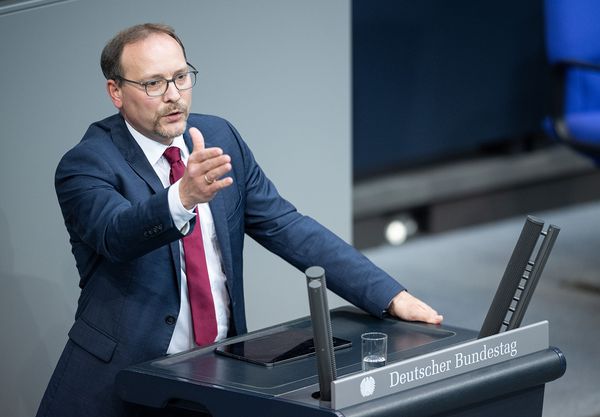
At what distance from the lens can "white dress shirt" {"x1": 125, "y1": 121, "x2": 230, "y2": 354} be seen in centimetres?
279

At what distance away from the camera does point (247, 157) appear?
2980 millimetres

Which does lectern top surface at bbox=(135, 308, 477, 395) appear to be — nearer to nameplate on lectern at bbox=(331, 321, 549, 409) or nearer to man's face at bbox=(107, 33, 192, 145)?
nameplate on lectern at bbox=(331, 321, 549, 409)

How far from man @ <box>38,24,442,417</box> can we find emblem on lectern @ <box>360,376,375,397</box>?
1.75 ft

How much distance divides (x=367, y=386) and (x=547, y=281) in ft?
11.0

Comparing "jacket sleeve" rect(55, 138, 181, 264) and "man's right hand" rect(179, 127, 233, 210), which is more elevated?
"man's right hand" rect(179, 127, 233, 210)

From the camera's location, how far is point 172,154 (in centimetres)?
279

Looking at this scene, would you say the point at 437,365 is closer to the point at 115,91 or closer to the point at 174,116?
the point at 174,116

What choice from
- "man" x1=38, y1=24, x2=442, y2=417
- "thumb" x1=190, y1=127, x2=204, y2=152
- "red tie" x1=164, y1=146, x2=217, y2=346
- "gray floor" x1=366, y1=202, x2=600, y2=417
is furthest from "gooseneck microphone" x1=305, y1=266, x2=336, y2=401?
"gray floor" x1=366, y1=202, x2=600, y2=417

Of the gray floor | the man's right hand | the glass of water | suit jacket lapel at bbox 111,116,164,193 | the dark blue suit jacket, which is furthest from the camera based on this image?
the gray floor

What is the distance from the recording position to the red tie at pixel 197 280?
2.79 meters

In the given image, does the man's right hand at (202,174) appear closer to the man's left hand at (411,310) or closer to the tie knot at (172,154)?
the tie knot at (172,154)

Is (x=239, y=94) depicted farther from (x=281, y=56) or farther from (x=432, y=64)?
(x=432, y=64)

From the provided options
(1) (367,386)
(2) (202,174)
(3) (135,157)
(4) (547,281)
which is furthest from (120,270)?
(4) (547,281)

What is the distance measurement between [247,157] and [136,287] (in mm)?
438
